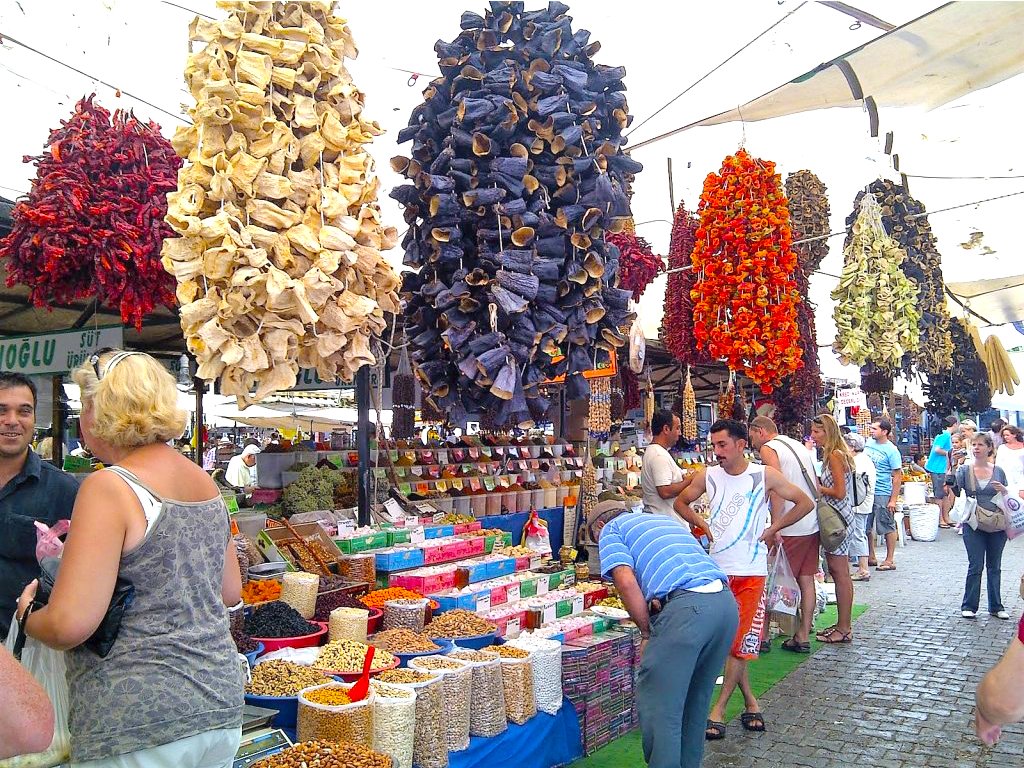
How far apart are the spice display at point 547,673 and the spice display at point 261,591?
3.42 ft

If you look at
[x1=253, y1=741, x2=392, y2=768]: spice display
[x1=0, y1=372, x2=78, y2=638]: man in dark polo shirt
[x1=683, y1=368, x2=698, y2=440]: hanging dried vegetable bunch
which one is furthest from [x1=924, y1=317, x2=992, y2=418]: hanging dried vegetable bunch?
[x1=0, y1=372, x2=78, y2=638]: man in dark polo shirt

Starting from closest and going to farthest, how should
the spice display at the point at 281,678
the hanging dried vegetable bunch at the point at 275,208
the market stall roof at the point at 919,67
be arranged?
the hanging dried vegetable bunch at the point at 275,208, the spice display at the point at 281,678, the market stall roof at the point at 919,67

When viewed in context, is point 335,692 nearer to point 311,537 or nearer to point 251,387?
point 251,387

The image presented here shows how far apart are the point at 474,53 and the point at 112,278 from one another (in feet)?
4.44

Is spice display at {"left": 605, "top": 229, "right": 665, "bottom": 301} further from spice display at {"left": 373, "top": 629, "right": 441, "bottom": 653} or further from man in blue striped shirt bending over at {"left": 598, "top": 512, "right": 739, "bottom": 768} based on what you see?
spice display at {"left": 373, "top": 629, "right": 441, "bottom": 653}

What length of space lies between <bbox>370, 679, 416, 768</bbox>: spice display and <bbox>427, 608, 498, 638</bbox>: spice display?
84 centimetres

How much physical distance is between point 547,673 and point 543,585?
106 centimetres

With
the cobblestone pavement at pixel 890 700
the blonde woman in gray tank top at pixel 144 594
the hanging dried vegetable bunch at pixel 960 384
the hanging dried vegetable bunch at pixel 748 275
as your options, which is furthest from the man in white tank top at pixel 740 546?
the hanging dried vegetable bunch at pixel 960 384

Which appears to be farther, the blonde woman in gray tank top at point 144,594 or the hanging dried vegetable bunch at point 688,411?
the hanging dried vegetable bunch at point 688,411

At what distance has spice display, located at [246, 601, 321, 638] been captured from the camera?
3.22m

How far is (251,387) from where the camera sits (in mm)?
2279

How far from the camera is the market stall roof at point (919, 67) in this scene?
3.29 metres

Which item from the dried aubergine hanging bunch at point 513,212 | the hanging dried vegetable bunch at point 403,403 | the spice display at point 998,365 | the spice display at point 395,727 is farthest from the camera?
the spice display at point 998,365

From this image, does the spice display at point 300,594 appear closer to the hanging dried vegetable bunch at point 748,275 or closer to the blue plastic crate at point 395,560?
the blue plastic crate at point 395,560
